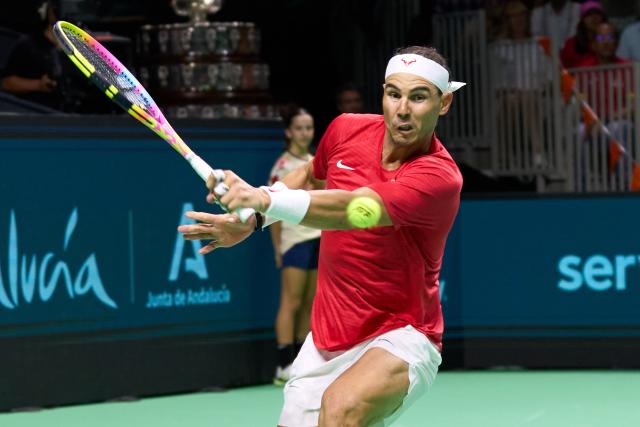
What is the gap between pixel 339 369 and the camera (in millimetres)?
5738

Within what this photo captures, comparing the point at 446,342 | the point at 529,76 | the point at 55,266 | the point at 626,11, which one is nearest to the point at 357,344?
the point at 55,266

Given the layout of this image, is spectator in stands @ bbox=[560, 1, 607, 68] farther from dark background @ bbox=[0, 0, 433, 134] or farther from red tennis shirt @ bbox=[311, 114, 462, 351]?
red tennis shirt @ bbox=[311, 114, 462, 351]

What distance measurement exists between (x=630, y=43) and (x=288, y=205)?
28.6ft

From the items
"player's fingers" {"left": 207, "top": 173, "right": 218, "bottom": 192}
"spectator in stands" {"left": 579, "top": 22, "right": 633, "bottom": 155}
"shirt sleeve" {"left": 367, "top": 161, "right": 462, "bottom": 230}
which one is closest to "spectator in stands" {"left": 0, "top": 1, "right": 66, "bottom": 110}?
"spectator in stands" {"left": 579, "top": 22, "right": 633, "bottom": 155}

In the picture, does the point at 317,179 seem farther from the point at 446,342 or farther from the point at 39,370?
the point at 446,342

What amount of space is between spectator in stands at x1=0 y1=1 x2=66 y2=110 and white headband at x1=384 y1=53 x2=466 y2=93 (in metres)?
5.14

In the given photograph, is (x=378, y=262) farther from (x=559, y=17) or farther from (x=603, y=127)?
(x=559, y=17)

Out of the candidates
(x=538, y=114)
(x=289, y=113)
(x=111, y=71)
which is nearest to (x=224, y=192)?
(x=111, y=71)

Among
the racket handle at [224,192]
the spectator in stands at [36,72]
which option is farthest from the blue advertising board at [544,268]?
the racket handle at [224,192]

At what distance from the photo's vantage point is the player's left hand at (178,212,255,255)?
542 centimetres

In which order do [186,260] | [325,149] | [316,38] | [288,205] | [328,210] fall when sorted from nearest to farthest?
[288,205]
[328,210]
[325,149]
[186,260]
[316,38]

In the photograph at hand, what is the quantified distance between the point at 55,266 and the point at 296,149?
77.6 inches

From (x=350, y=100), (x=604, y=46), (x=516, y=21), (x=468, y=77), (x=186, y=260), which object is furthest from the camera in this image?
(x=468, y=77)

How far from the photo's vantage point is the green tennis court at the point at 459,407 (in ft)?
29.1
